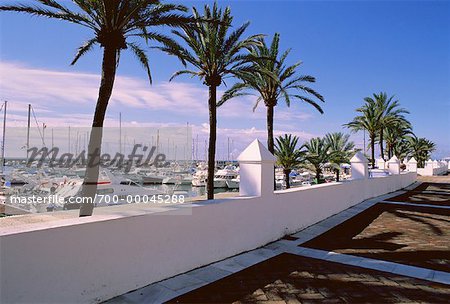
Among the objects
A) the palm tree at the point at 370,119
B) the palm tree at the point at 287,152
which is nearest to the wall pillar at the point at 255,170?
the palm tree at the point at 287,152

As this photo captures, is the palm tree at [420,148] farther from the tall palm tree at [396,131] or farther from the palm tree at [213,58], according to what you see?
the palm tree at [213,58]

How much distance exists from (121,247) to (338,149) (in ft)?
74.6

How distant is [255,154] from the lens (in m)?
6.53

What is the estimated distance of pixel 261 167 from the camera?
6402 millimetres

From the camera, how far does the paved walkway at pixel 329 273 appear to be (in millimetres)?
4109

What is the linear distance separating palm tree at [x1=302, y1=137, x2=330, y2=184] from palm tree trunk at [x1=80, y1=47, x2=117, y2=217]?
565 inches

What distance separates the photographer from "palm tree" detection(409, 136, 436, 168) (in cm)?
4984

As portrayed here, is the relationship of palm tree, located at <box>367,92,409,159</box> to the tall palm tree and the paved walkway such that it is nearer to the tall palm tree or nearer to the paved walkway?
the tall palm tree

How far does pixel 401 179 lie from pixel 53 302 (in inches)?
877

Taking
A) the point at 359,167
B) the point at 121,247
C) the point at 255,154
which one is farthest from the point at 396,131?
the point at 121,247

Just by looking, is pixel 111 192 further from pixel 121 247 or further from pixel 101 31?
pixel 121 247

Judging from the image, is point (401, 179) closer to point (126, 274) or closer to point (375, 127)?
point (375, 127)

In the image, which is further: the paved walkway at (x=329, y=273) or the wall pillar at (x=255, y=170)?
the wall pillar at (x=255, y=170)

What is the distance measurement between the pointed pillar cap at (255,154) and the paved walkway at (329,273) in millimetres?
1971
